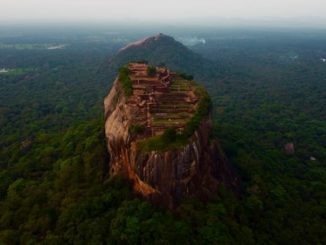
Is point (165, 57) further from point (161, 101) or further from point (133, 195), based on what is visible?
point (133, 195)

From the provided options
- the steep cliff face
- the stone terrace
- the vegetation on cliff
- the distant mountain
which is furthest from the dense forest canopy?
the distant mountain


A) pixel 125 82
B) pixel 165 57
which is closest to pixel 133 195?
pixel 125 82

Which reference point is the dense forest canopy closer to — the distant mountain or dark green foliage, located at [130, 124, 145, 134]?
dark green foliage, located at [130, 124, 145, 134]

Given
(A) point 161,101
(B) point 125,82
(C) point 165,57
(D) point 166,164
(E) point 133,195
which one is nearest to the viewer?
(D) point 166,164

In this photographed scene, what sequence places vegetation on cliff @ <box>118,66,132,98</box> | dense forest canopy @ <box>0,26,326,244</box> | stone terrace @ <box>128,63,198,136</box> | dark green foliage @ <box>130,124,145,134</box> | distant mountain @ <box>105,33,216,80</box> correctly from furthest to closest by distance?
distant mountain @ <box>105,33,216,80</box> → vegetation on cliff @ <box>118,66,132,98</box> → stone terrace @ <box>128,63,198,136</box> → dark green foliage @ <box>130,124,145,134</box> → dense forest canopy @ <box>0,26,326,244</box>

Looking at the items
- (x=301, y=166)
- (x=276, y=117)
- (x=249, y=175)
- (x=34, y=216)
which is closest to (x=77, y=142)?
(x=34, y=216)

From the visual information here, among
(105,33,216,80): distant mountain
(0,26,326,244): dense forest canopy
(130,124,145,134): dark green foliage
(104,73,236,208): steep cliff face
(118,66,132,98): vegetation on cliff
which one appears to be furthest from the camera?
(105,33,216,80): distant mountain
